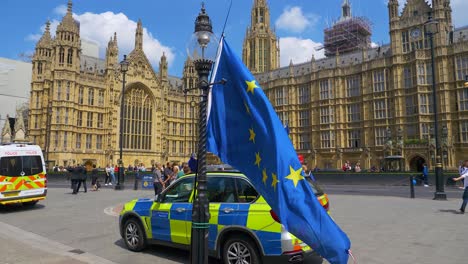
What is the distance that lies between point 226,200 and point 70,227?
651cm

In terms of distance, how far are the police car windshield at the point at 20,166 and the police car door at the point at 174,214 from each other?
364 inches

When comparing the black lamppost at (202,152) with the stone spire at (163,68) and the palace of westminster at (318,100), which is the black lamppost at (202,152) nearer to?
the palace of westminster at (318,100)

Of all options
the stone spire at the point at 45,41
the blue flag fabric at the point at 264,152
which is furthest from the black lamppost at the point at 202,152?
the stone spire at the point at 45,41

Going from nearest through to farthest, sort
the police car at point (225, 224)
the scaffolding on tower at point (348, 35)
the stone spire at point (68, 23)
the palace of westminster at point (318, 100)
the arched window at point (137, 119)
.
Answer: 1. the police car at point (225, 224)
2. the palace of westminster at point (318, 100)
3. the stone spire at point (68, 23)
4. the arched window at point (137, 119)
5. the scaffolding on tower at point (348, 35)

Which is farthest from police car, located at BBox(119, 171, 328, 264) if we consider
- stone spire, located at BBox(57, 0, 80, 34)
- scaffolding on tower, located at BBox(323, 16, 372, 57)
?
scaffolding on tower, located at BBox(323, 16, 372, 57)

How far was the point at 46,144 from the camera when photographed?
1860 inches

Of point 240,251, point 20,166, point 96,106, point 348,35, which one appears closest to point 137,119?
point 96,106

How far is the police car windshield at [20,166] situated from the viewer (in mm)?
13172

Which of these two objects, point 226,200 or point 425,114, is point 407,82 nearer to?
point 425,114

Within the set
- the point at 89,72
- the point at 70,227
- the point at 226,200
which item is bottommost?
the point at 70,227

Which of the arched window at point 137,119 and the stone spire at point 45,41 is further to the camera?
the arched window at point 137,119

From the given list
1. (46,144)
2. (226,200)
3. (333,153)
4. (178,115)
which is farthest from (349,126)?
(226,200)

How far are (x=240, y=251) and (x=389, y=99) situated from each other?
149 ft

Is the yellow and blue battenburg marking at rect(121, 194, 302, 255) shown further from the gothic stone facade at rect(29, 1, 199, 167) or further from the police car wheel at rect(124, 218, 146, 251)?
the gothic stone facade at rect(29, 1, 199, 167)
